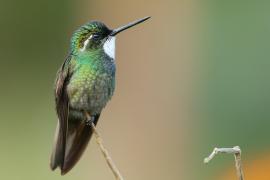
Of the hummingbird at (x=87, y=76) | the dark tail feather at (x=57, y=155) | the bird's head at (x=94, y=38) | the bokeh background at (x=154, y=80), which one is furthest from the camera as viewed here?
the bokeh background at (x=154, y=80)

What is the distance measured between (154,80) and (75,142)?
10.2 ft

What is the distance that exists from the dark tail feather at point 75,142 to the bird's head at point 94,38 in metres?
0.30

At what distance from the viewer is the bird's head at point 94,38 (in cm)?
210

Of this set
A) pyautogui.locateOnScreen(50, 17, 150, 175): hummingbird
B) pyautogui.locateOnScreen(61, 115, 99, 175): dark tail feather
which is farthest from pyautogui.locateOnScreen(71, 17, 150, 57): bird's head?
pyautogui.locateOnScreen(61, 115, 99, 175): dark tail feather

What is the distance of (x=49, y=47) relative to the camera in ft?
15.8

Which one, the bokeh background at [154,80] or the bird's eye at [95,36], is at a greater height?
the bird's eye at [95,36]

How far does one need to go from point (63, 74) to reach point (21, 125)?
266 centimetres

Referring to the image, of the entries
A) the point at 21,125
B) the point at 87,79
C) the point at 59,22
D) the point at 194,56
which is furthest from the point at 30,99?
the point at 87,79

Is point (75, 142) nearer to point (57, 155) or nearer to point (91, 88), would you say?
point (57, 155)

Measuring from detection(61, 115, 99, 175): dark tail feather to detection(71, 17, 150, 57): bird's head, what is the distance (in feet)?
1.00

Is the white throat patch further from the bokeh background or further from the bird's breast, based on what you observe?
the bokeh background

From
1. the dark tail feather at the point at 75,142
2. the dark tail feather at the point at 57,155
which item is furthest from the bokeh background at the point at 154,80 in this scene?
the dark tail feather at the point at 57,155

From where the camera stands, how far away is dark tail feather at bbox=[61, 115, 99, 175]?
5.62 feet

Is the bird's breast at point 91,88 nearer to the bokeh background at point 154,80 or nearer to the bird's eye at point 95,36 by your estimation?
the bird's eye at point 95,36
